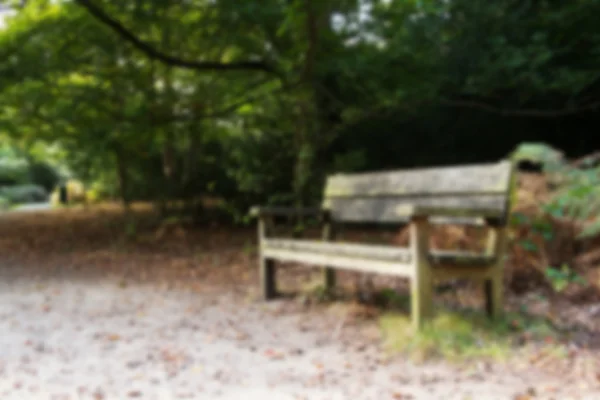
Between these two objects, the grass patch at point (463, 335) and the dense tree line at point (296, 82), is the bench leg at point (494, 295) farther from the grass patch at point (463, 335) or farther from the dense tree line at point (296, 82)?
the dense tree line at point (296, 82)

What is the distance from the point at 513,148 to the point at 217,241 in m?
5.11

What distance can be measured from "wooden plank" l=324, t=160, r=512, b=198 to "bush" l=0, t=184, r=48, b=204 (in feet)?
63.7

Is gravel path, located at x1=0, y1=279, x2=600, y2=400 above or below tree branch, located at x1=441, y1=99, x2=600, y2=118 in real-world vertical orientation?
below

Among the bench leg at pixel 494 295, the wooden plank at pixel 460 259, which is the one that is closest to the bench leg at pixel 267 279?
the wooden plank at pixel 460 259

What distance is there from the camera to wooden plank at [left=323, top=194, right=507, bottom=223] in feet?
12.0

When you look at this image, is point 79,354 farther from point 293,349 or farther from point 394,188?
point 394,188

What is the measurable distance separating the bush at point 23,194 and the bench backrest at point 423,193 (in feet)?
63.5

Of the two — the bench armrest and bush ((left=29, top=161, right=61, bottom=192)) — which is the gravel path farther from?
bush ((left=29, top=161, right=61, bottom=192))

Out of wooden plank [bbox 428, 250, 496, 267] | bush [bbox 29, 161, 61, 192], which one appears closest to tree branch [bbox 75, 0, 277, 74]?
wooden plank [bbox 428, 250, 496, 267]

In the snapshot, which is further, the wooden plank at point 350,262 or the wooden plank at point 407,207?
the wooden plank at point 350,262

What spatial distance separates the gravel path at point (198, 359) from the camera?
2.92m

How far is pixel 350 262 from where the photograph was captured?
13.8 feet

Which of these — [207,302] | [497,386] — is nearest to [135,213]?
[207,302]

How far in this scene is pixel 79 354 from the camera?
370 cm
